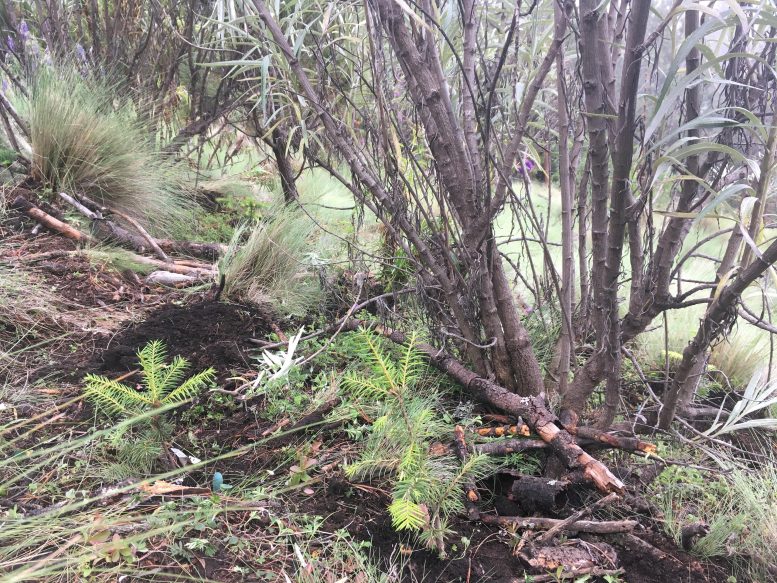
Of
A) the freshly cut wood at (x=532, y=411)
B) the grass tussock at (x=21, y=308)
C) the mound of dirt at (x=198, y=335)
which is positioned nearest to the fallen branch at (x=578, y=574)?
the freshly cut wood at (x=532, y=411)

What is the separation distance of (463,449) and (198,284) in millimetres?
1839

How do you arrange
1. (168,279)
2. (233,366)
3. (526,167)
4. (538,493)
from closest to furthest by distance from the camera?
A: (538,493) < (233,366) < (526,167) < (168,279)

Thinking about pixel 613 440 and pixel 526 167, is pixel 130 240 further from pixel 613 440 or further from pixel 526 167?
pixel 613 440

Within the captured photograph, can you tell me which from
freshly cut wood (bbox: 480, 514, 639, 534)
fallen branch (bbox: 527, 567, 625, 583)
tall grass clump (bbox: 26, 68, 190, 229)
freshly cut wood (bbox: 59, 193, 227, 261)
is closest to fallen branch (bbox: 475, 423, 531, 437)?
freshly cut wood (bbox: 480, 514, 639, 534)

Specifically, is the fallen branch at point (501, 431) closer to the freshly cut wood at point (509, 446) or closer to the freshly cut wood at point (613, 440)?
the freshly cut wood at point (509, 446)

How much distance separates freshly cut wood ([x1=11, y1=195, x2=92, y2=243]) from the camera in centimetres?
298

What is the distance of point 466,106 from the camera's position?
1.92 metres

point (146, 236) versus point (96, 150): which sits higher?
point (96, 150)

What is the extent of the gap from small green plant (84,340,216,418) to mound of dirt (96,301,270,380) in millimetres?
106

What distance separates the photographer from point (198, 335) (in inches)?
90.4

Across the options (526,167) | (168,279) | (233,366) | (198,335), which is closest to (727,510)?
(526,167)

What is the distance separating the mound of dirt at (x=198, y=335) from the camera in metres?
2.10

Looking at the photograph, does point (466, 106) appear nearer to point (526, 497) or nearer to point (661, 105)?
point (661, 105)

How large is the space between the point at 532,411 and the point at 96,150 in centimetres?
305
